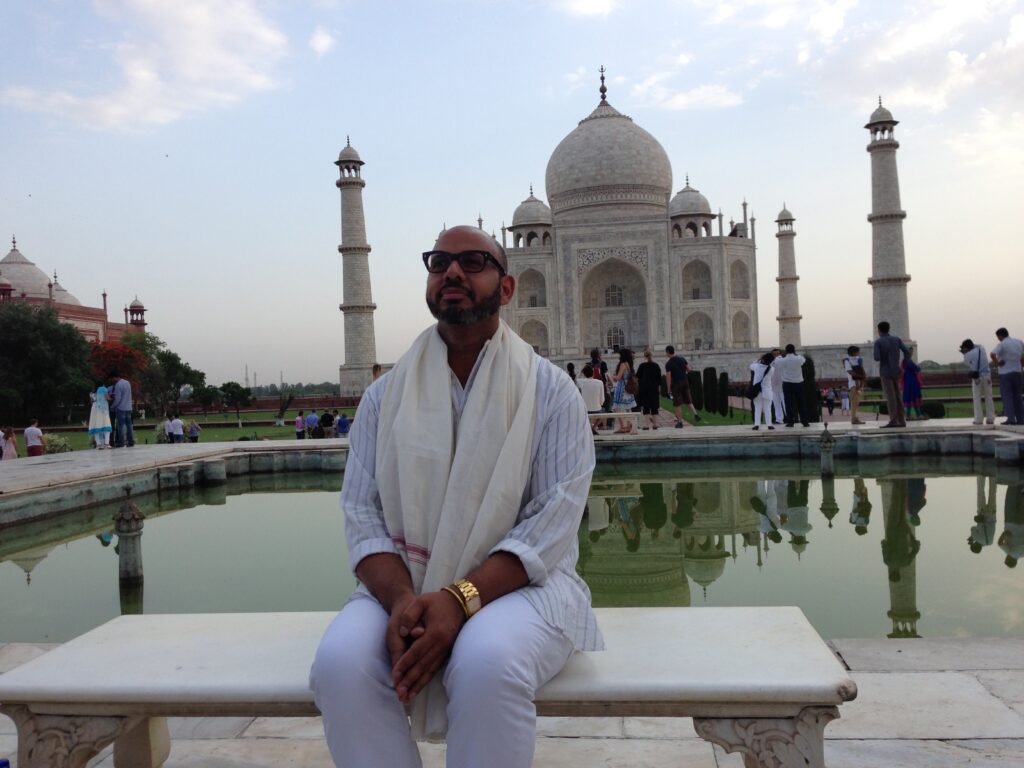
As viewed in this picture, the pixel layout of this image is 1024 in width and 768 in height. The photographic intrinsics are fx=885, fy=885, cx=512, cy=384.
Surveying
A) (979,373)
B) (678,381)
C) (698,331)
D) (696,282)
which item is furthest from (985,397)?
(696,282)

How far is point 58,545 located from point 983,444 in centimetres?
742

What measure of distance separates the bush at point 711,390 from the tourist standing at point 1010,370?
23.8ft

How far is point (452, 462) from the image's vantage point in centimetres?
169

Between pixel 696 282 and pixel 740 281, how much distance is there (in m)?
1.50

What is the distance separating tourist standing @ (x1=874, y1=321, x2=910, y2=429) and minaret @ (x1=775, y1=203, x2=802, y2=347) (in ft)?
70.8

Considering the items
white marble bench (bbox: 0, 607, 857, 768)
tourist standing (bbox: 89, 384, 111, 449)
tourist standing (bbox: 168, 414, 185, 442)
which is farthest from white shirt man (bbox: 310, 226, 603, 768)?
tourist standing (bbox: 168, 414, 185, 442)

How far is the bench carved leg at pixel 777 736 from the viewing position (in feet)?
4.89

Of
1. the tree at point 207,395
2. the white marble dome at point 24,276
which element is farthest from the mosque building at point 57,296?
the tree at point 207,395

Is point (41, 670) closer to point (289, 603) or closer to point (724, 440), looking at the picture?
point (289, 603)

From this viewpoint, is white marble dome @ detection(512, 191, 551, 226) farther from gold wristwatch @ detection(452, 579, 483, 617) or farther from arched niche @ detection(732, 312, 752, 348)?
gold wristwatch @ detection(452, 579, 483, 617)

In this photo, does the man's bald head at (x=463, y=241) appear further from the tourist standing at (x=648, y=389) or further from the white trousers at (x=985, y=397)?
the tourist standing at (x=648, y=389)

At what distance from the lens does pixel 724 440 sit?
8391 millimetres

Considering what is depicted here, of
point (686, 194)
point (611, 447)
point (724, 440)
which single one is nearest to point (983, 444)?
point (724, 440)

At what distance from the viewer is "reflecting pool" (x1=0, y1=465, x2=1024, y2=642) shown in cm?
373
